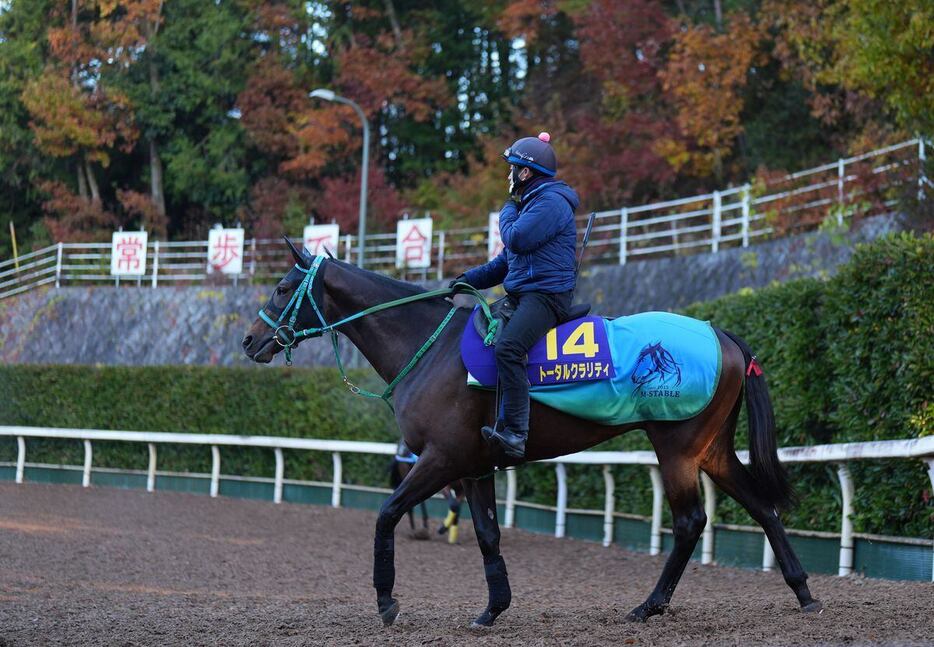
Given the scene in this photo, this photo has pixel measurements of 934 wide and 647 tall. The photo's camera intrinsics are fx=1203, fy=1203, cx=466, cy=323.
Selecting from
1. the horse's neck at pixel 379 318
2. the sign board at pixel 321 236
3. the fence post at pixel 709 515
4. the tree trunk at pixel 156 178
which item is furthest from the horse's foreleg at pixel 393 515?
the tree trunk at pixel 156 178

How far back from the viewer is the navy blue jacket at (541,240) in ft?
22.6

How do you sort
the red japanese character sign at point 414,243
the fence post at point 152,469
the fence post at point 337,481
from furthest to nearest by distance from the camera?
the red japanese character sign at point 414,243 → the fence post at point 152,469 → the fence post at point 337,481

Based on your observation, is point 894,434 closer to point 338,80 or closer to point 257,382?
point 257,382

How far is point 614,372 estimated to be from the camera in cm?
690

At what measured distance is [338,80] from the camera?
3388 cm

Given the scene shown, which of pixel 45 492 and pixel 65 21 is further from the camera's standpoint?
pixel 65 21

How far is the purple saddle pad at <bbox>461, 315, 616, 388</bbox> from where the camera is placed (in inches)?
272

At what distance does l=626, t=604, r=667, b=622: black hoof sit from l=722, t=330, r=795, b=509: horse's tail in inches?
37.6

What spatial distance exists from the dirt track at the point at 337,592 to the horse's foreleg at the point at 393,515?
15cm

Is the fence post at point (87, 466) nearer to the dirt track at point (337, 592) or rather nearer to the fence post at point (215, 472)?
the fence post at point (215, 472)

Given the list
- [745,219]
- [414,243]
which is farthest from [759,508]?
[414,243]

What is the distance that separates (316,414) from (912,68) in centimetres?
1073

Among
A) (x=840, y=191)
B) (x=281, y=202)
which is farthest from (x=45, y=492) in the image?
(x=281, y=202)

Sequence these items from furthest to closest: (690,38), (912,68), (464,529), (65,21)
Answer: (65,21) → (690,38) → (464,529) → (912,68)
